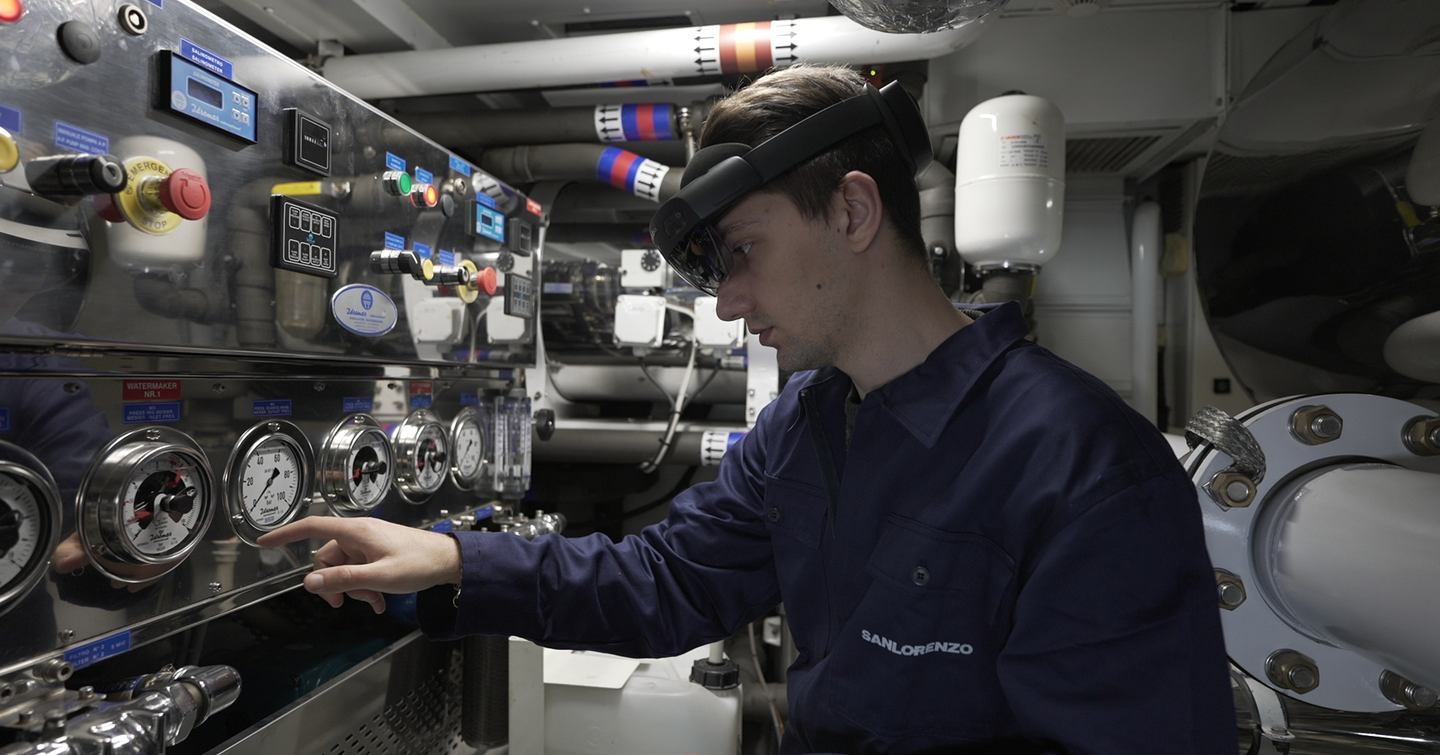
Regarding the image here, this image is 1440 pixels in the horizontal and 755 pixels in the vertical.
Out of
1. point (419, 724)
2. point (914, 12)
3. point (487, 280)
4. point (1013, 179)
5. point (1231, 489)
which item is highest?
point (914, 12)

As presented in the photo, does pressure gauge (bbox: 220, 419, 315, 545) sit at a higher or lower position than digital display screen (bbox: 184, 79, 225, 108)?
lower

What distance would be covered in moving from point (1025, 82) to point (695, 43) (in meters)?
0.94

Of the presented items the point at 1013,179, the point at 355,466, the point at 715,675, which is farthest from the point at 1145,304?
the point at 355,466

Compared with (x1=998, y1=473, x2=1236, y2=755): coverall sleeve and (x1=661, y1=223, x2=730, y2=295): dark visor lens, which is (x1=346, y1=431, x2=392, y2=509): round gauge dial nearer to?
(x1=661, y1=223, x2=730, y2=295): dark visor lens

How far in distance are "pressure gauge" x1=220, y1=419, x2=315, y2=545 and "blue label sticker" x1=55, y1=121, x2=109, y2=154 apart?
38cm

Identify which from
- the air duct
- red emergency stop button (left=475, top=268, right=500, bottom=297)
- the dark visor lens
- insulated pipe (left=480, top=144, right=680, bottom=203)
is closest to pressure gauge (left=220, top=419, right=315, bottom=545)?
red emergency stop button (left=475, top=268, right=500, bottom=297)

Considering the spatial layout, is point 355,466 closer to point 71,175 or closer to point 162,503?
point 162,503

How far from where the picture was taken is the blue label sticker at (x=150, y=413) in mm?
812

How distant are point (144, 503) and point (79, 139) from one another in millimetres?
385

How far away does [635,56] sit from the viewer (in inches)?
72.1

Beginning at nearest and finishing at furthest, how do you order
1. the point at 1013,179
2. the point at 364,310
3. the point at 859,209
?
the point at 859,209, the point at 364,310, the point at 1013,179

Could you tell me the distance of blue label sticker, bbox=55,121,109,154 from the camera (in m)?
0.70

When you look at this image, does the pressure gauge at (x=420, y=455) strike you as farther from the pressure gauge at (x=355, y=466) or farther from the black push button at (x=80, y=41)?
the black push button at (x=80, y=41)

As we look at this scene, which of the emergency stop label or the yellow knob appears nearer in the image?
the yellow knob
